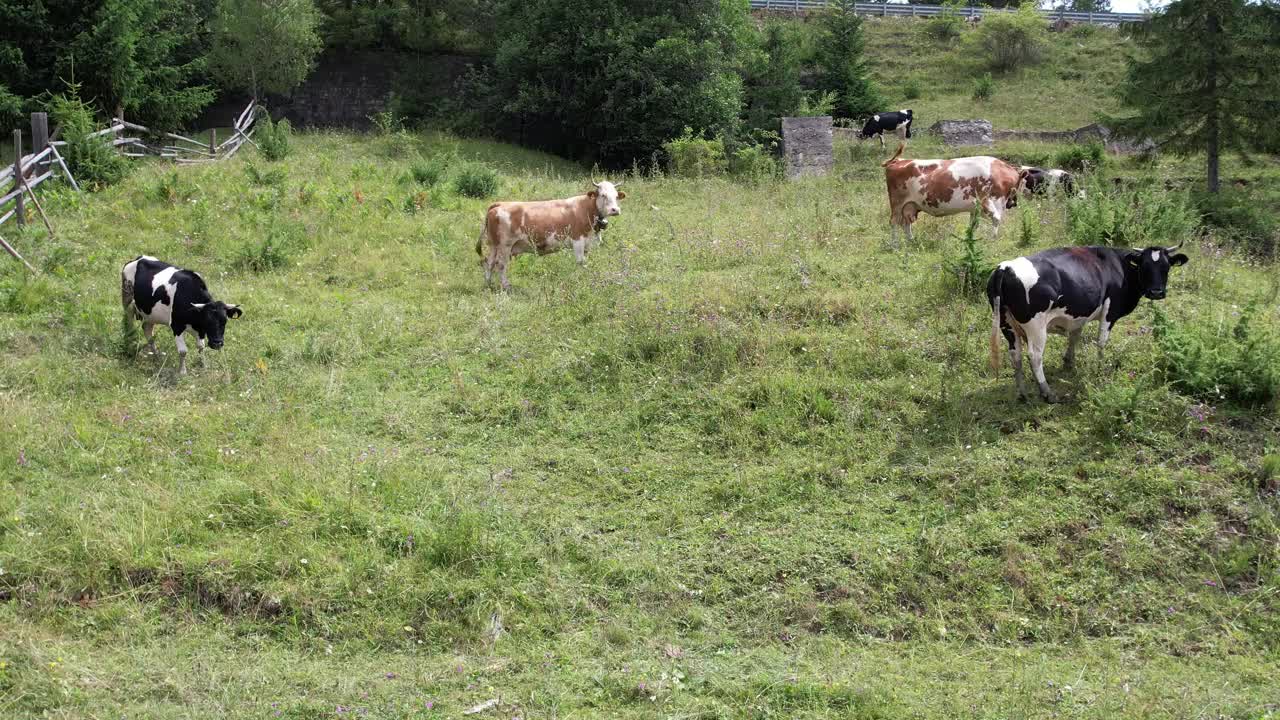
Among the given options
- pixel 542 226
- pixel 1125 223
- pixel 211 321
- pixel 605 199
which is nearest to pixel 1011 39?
pixel 1125 223

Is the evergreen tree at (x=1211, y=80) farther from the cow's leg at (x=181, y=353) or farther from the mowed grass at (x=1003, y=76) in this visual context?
the cow's leg at (x=181, y=353)

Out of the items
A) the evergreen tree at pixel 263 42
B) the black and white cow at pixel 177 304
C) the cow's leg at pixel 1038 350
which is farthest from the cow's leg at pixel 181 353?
the evergreen tree at pixel 263 42

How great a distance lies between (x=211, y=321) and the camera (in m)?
11.2

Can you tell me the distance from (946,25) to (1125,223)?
3482 centimetres

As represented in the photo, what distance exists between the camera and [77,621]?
693 cm

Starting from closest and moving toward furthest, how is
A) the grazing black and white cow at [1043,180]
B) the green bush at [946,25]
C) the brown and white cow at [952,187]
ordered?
the brown and white cow at [952,187] → the grazing black and white cow at [1043,180] → the green bush at [946,25]

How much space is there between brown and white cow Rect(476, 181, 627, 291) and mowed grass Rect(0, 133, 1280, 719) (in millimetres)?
1421

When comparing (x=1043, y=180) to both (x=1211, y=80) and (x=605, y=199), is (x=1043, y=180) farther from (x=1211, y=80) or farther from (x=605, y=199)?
(x=605, y=199)

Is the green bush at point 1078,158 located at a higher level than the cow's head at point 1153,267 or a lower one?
lower

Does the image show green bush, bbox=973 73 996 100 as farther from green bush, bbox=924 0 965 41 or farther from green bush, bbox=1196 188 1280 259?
green bush, bbox=1196 188 1280 259

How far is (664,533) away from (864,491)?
1730 millimetres

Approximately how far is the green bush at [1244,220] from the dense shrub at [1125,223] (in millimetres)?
2183

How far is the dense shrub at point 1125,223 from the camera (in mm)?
12672

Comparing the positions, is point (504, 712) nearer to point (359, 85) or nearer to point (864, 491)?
point (864, 491)
